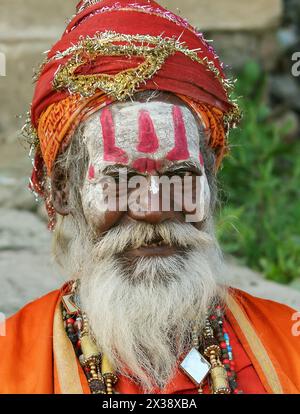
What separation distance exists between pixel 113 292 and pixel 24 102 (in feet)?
9.42

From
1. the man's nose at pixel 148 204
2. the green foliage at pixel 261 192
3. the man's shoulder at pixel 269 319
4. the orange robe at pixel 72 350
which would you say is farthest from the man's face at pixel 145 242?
the green foliage at pixel 261 192

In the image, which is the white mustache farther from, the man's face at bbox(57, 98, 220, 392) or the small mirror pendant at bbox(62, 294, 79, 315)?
the small mirror pendant at bbox(62, 294, 79, 315)

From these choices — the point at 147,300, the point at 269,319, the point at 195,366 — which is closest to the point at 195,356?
the point at 195,366

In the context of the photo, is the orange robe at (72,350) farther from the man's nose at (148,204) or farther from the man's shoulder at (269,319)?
the man's nose at (148,204)

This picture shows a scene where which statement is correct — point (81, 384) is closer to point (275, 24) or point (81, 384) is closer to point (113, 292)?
point (113, 292)

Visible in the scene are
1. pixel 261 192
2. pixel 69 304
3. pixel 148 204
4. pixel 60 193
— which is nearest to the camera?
pixel 148 204

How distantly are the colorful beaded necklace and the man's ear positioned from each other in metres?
0.34

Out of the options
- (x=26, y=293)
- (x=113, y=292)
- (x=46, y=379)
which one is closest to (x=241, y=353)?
(x=113, y=292)

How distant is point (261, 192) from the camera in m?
5.24

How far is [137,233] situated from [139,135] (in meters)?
0.33

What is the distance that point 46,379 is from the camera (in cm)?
275

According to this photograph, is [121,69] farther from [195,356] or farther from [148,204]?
[195,356]

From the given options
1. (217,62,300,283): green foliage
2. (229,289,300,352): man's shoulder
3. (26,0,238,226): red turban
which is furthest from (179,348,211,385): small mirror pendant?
(217,62,300,283): green foliage
